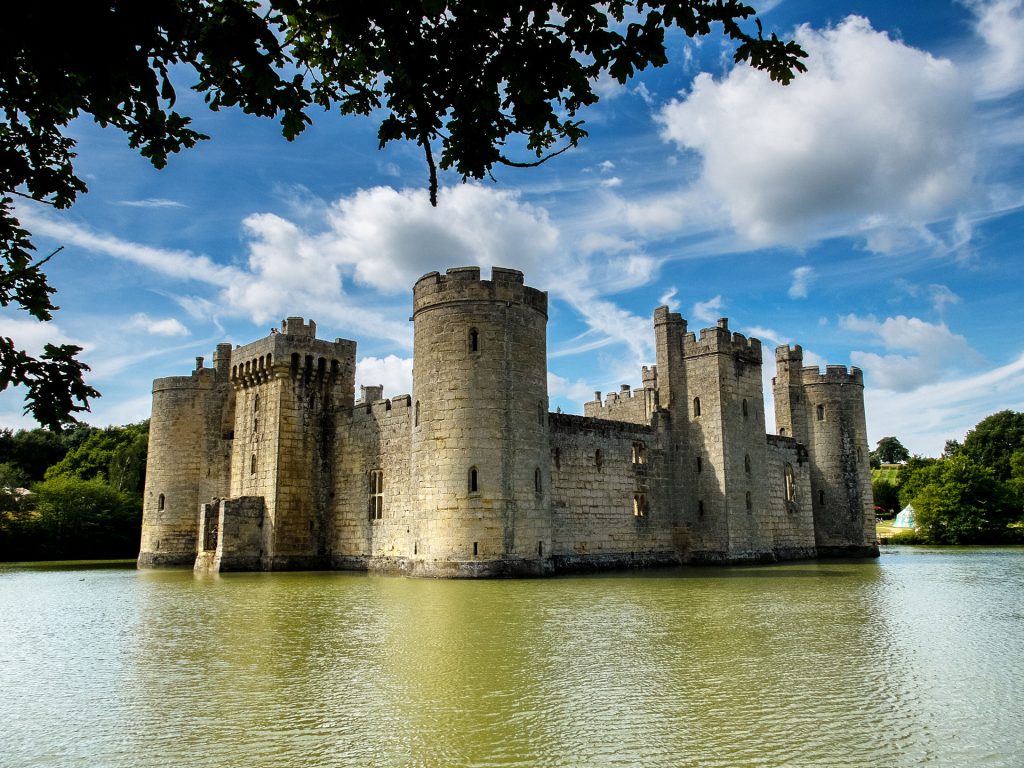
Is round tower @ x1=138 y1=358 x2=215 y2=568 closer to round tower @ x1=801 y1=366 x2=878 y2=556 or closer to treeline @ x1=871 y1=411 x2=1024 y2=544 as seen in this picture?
round tower @ x1=801 y1=366 x2=878 y2=556

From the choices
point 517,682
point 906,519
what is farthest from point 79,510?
point 906,519

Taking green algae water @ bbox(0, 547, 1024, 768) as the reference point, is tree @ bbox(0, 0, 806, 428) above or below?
above

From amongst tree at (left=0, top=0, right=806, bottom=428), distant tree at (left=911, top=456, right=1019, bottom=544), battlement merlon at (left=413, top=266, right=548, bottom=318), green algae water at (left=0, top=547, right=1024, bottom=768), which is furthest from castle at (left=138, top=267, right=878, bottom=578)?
tree at (left=0, top=0, right=806, bottom=428)

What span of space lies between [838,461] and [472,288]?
23.2 m

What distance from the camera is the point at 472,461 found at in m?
25.1

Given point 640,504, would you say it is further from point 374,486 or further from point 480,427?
point 374,486

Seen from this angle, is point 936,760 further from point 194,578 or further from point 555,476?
point 194,578

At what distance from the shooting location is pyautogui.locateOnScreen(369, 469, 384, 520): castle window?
98.9 feet

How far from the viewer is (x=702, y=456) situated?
3319cm

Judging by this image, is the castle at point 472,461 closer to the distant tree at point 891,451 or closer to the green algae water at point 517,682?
the green algae water at point 517,682

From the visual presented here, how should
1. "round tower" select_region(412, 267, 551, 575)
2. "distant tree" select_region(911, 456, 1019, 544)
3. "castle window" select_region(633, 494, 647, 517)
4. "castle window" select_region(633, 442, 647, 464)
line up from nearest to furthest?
"round tower" select_region(412, 267, 551, 575) → "castle window" select_region(633, 494, 647, 517) → "castle window" select_region(633, 442, 647, 464) → "distant tree" select_region(911, 456, 1019, 544)

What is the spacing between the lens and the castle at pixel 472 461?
1003 inches

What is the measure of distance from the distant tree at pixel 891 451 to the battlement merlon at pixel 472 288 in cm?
10461

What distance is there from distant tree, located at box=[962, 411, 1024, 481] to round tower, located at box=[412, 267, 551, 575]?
56298mm
